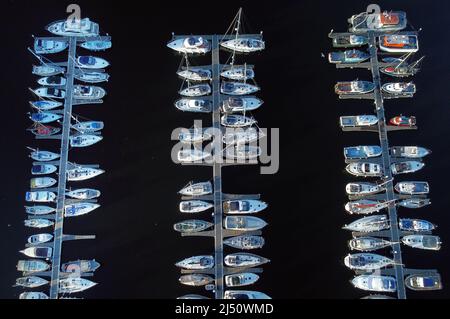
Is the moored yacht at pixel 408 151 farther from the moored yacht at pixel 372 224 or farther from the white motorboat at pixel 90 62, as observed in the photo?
the white motorboat at pixel 90 62

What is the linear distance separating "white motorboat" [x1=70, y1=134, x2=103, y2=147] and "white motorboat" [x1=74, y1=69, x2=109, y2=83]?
4.39m

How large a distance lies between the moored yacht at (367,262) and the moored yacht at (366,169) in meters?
5.70

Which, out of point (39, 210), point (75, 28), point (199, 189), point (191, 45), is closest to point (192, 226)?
point (199, 189)

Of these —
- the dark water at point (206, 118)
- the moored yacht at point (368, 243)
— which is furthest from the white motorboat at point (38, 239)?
the moored yacht at point (368, 243)

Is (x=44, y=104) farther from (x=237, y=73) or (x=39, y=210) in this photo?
(x=237, y=73)

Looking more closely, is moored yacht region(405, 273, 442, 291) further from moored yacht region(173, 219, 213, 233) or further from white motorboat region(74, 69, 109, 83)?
white motorboat region(74, 69, 109, 83)

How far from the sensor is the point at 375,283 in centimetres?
2730

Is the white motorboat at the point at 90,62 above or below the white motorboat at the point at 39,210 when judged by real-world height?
above

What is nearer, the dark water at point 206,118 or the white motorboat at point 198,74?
the dark water at point 206,118

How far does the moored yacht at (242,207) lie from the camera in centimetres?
2844

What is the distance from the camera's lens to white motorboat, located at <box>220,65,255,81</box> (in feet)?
101

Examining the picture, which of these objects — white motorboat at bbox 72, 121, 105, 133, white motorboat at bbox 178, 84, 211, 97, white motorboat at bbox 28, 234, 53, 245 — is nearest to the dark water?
white motorboat at bbox 72, 121, 105, 133

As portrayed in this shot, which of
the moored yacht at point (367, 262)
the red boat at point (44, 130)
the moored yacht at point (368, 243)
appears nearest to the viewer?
the moored yacht at point (367, 262)

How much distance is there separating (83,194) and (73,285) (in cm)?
623
